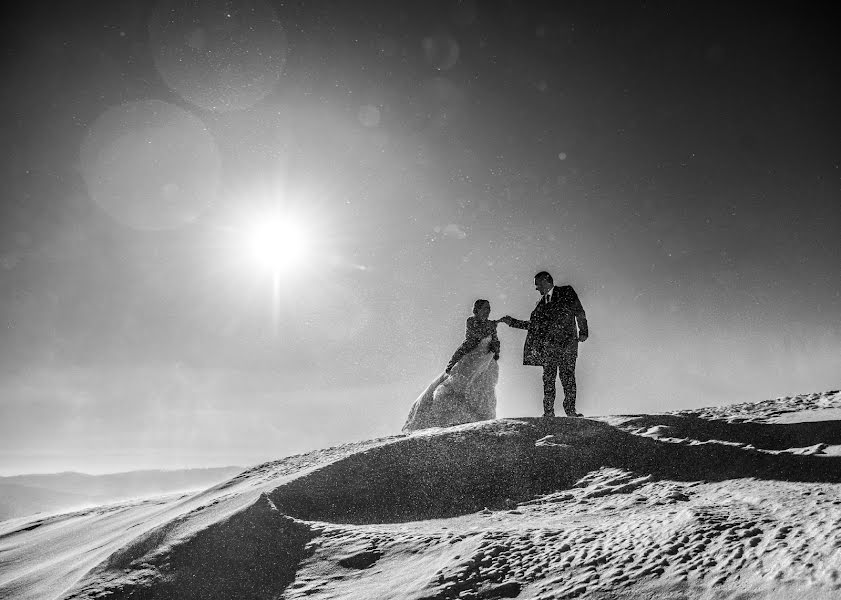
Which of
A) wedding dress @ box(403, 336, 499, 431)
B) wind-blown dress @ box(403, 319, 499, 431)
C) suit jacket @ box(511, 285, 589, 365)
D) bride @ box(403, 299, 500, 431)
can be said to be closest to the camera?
suit jacket @ box(511, 285, 589, 365)

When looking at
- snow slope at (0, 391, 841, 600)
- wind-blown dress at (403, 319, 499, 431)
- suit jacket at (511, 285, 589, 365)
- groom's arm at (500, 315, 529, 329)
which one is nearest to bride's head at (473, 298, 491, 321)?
wind-blown dress at (403, 319, 499, 431)

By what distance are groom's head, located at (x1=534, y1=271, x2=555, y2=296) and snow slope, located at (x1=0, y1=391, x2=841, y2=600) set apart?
2.70 meters

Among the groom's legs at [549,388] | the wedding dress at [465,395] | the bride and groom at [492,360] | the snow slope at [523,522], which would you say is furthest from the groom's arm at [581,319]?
the wedding dress at [465,395]

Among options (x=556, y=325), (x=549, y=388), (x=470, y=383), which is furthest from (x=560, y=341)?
(x=470, y=383)

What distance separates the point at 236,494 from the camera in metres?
5.00

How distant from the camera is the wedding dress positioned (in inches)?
404

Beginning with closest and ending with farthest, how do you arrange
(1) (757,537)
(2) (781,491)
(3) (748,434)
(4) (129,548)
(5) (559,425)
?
(1) (757,537), (2) (781,491), (4) (129,548), (3) (748,434), (5) (559,425)

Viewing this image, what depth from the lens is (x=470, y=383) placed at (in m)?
10.4

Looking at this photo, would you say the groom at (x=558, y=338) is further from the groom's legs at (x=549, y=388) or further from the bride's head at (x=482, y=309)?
the bride's head at (x=482, y=309)

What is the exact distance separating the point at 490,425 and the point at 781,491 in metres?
2.83

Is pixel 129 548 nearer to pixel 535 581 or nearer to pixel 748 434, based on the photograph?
pixel 535 581

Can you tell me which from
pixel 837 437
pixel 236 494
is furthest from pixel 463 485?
pixel 837 437

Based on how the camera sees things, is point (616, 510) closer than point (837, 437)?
Yes

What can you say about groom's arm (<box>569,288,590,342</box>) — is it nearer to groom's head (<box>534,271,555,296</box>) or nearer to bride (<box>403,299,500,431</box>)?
groom's head (<box>534,271,555,296</box>)
